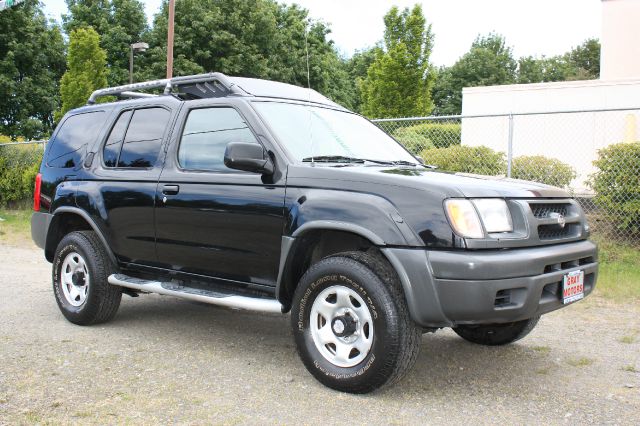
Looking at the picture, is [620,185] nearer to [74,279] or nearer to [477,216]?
[477,216]

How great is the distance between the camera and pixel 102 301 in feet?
17.6

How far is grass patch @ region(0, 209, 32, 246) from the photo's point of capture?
1206 cm

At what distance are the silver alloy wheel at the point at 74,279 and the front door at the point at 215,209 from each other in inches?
40.7

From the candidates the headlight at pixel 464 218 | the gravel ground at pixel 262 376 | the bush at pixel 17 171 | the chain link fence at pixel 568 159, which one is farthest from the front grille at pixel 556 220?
the bush at pixel 17 171

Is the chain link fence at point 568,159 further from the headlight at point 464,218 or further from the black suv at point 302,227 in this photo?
the headlight at point 464,218

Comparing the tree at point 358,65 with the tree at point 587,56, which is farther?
the tree at point 587,56

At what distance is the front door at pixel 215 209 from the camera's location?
426cm

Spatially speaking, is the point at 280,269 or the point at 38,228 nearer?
the point at 280,269

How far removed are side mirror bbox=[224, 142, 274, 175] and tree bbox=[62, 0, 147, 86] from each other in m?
36.9

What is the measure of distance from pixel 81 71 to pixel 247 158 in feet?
83.2

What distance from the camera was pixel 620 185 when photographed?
28.2ft

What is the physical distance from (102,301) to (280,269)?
207cm

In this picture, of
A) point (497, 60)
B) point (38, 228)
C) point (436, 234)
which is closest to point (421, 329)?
point (436, 234)

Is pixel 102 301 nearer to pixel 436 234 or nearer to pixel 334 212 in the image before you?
pixel 334 212
